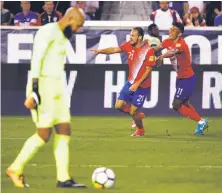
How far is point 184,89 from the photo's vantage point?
1803 cm

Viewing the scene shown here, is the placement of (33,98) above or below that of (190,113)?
above

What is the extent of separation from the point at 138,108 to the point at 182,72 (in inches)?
57.6

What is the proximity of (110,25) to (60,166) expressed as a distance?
36.0ft

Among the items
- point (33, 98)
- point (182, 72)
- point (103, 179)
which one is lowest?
point (103, 179)

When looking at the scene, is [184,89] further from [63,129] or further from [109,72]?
[63,129]

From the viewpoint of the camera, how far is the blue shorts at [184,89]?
18.0m

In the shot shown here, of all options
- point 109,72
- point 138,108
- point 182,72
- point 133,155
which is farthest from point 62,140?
point 109,72

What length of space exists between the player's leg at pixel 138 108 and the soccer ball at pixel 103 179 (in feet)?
20.3

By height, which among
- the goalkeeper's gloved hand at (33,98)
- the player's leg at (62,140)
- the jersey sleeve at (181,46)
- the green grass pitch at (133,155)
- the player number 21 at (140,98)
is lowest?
the green grass pitch at (133,155)

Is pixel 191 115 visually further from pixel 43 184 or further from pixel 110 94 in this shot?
pixel 43 184

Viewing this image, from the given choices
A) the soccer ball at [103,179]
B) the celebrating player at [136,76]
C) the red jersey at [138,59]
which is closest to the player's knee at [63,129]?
the soccer ball at [103,179]

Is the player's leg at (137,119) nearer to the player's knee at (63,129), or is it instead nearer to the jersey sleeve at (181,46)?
the jersey sleeve at (181,46)

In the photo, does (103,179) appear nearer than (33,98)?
No

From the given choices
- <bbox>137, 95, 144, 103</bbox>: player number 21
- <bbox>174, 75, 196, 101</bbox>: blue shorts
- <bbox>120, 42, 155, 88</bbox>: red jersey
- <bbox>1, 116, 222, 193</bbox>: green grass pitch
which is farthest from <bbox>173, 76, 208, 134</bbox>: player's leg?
<bbox>137, 95, 144, 103</bbox>: player number 21
